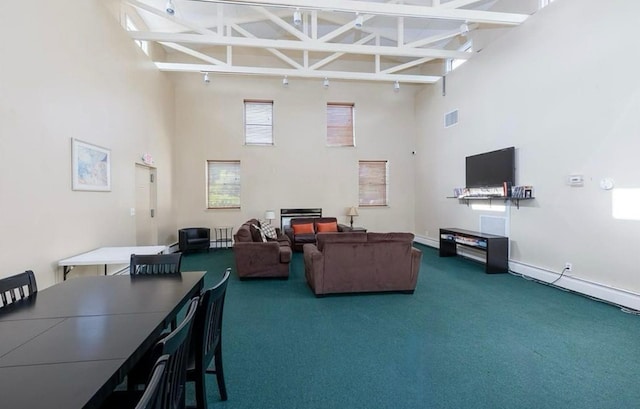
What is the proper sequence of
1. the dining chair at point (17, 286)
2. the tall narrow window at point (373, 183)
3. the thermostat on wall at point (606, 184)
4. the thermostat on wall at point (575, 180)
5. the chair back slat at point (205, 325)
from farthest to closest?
the tall narrow window at point (373, 183) → the thermostat on wall at point (575, 180) → the thermostat on wall at point (606, 184) → the dining chair at point (17, 286) → the chair back slat at point (205, 325)

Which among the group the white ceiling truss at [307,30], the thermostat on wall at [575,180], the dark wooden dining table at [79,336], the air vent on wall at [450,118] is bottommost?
the dark wooden dining table at [79,336]

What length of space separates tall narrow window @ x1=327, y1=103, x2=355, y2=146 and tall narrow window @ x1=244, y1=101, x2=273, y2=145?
166cm

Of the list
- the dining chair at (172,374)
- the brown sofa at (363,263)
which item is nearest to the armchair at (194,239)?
the brown sofa at (363,263)

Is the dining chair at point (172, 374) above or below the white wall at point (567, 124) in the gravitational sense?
below

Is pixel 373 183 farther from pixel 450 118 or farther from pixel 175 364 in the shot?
pixel 175 364

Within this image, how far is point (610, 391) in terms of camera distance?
2143 mm

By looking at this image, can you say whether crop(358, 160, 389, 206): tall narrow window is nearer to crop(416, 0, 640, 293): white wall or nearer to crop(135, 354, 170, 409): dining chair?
crop(416, 0, 640, 293): white wall

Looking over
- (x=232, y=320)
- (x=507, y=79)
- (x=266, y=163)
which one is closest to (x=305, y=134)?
Answer: (x=266, y=163)

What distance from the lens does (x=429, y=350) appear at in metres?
2.71

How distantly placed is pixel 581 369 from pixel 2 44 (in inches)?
222

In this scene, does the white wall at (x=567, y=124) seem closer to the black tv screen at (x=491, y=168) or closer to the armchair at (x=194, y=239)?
the black tv screen at (x=491, y=168)

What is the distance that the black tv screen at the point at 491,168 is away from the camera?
5.34m

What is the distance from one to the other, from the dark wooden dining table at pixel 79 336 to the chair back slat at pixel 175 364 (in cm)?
16

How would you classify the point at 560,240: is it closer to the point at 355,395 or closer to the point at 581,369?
the point at 581,369
